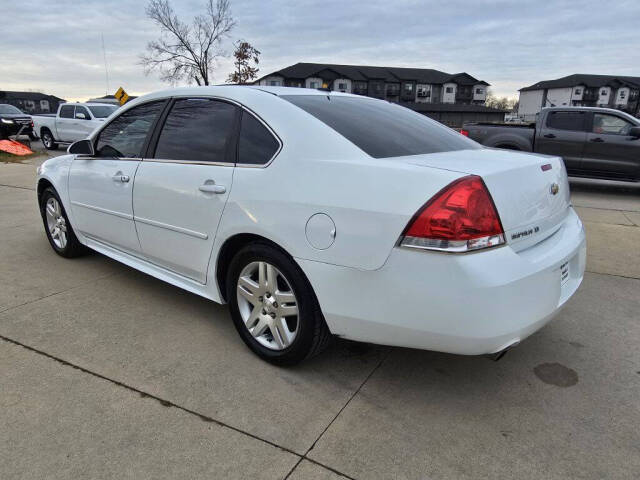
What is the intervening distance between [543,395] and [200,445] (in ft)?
5.77

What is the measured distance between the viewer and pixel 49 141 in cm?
1789

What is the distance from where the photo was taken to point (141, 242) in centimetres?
339

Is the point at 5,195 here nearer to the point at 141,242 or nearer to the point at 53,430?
the point at 141,242

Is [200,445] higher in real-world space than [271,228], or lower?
lower

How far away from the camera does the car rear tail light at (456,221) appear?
1965 millimetres

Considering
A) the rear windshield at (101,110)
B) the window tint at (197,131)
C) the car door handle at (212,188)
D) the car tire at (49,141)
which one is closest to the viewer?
the car door handle at (212,188)

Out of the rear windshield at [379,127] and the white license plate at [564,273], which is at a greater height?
the rear windshield at [379,127]

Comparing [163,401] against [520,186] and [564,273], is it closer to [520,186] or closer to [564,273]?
[520,186]

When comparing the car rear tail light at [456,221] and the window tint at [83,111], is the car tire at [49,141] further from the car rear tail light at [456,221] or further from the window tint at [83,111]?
the car rear tail light at [456,221]

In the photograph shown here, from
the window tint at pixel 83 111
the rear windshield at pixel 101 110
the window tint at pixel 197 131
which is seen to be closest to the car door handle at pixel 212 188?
the window tint at pixel 197 131

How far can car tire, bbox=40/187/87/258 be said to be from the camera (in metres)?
4.42

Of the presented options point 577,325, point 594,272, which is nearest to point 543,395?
point 577,325

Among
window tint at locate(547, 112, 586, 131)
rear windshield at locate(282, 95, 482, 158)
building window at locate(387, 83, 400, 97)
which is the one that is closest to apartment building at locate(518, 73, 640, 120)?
building window at locate(387, 83, 400, 97)

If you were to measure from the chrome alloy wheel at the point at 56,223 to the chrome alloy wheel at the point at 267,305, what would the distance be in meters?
2.61
